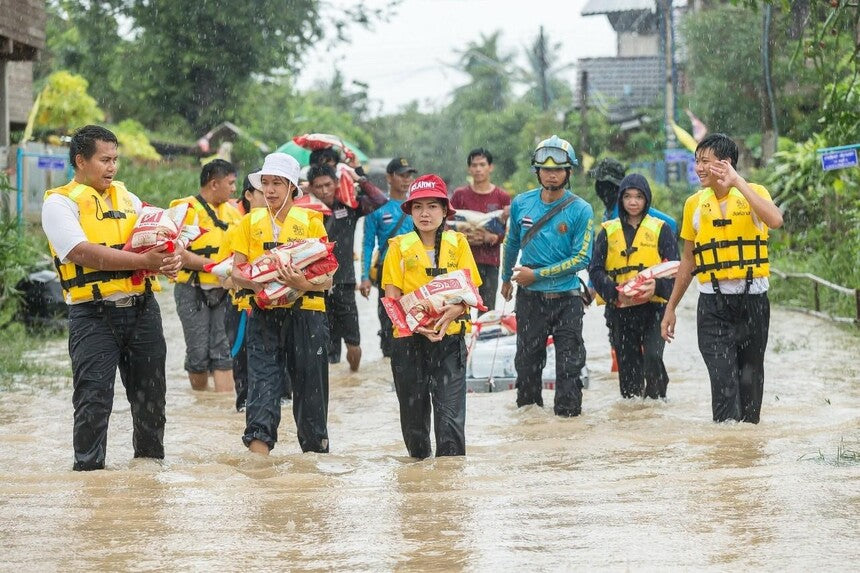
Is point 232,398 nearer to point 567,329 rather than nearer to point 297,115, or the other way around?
point 567,329

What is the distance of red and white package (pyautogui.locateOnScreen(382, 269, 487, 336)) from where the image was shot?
299 inches

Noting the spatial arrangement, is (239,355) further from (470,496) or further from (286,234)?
(470,496)

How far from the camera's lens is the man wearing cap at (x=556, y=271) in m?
9.67

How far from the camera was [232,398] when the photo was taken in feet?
37.4

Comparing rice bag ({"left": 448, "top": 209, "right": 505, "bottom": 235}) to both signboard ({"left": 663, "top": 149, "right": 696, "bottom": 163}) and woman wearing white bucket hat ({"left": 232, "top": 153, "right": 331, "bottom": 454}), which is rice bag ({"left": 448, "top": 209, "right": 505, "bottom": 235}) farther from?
signboard ({"left": 663, "top": 149, "right": 696, "bottom": 163})

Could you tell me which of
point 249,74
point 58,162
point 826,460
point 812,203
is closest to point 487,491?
point 826,460

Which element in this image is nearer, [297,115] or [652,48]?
[652,48]

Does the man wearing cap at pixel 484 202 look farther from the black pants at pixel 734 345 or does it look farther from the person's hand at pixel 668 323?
the black pants at pixel 734 345

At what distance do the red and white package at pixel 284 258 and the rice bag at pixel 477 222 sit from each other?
4664mm

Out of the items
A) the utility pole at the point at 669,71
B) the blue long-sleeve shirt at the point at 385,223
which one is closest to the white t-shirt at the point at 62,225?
the blue long-sleeve shirt at the point at 385,223

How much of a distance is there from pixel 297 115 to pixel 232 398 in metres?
56.0

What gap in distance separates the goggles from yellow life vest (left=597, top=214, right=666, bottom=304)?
2.70ft

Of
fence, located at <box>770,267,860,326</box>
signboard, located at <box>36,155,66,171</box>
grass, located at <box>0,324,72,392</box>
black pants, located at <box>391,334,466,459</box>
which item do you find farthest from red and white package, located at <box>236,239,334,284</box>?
signboard, located at <box>36,155,66,171</box>

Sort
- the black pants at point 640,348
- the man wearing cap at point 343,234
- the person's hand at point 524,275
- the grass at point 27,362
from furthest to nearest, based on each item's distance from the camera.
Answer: the grass at point 27,362 → the man wearing cap at point 343,234 → the black pants at point 640,348 → the person's hand at point 524,275
